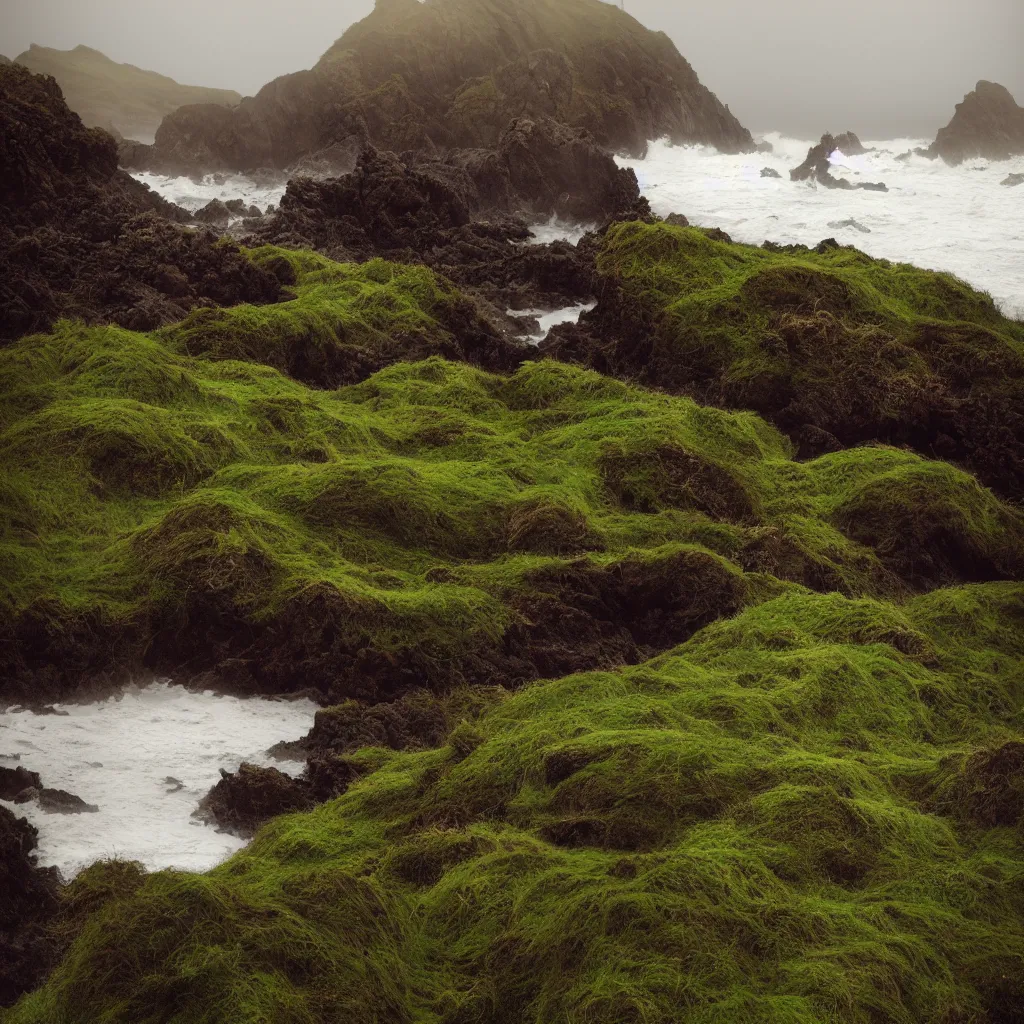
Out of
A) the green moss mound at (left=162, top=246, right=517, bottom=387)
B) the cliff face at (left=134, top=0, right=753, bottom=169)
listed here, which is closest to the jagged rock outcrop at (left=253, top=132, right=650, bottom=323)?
the green moss mound at (left=162, top=246, right=517, bottom=387)

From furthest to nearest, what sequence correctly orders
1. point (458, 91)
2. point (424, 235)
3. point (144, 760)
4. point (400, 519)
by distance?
1. point (458, 91)
2. point (424, 235)
3. point (400, 519)
4. point (144, 760)

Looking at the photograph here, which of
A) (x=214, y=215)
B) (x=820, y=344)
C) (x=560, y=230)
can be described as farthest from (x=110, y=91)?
(x=820, y=344)

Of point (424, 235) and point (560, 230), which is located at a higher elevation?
point (560, 230)

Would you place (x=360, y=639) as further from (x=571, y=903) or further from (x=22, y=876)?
(x=571, y=903)

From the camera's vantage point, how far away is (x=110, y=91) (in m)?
30.1

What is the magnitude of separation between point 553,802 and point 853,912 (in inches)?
51.2

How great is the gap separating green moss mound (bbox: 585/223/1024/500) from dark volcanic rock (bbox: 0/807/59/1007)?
7.75 meters

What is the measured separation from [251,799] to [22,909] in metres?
1.11

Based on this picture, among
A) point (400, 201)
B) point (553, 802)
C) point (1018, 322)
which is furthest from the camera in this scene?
point (400, 201)

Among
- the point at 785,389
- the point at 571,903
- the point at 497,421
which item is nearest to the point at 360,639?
the point at 571,903

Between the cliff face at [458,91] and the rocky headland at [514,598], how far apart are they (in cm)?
890

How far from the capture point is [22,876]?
4703 millimetres

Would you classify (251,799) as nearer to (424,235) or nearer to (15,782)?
(15,782)

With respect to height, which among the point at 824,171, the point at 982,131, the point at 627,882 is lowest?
the point at 627,882
